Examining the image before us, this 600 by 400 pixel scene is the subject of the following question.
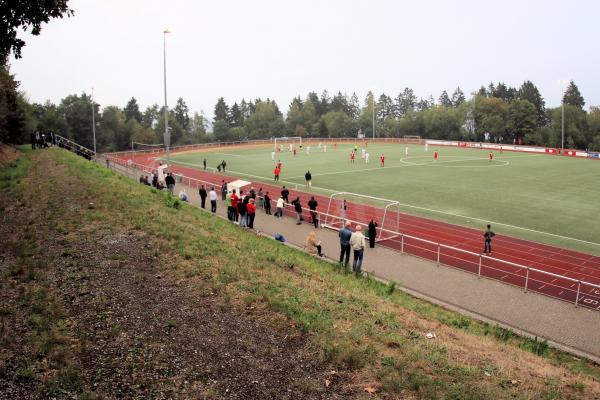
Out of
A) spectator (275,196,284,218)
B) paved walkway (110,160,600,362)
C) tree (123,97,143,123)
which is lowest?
paved walkway (110,160,600,362)

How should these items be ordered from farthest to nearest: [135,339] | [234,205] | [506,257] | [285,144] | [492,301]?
[285,144]
[234,205]
[506,257]
[492,301]
[135,339]

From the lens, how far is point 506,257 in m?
19.1

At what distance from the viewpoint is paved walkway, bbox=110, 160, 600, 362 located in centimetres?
1155

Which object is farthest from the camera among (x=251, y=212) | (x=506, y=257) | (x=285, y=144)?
(x=285, y=144)

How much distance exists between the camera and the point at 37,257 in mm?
12055

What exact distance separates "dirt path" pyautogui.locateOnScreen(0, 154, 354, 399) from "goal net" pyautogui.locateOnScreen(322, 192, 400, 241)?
1089 cm

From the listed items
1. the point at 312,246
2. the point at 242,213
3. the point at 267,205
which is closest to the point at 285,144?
the point at 267,205

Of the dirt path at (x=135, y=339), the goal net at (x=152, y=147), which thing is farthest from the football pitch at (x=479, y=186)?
the dirt path at (x=135, y=339)

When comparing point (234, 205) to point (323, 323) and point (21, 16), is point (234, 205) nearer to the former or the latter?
point (21, 16)

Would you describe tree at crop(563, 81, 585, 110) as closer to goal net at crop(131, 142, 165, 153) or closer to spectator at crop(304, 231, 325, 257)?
goal net at crop(131, 142, 165, 153)

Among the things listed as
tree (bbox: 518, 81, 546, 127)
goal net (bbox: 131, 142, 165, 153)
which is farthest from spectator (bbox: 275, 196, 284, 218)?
tree (bbox: 518, 81, 546, 127)

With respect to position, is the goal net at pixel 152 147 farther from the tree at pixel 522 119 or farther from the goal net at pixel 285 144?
the tree at pixel 522 119

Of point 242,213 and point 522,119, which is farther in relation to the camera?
point 522,119

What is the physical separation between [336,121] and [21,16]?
111m
